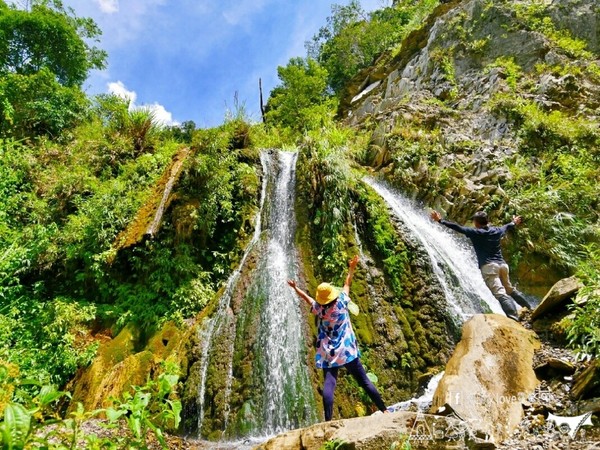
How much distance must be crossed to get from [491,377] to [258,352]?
3621mm

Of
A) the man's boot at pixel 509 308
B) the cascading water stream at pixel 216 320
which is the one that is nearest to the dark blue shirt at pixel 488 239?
the man's boot at pixel 509 308

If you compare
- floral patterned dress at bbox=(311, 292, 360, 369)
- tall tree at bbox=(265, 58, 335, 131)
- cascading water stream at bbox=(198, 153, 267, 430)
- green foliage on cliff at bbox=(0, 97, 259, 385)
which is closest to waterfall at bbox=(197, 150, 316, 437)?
cascading water stream at bbox=(198, 153, 267, 430)

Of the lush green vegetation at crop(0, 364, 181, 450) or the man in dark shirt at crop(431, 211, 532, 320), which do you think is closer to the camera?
the lush green vegetation at crop(0, 364, 181, 450)

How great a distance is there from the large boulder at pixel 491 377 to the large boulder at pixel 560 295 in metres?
0.50

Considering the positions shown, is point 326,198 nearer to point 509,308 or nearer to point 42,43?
point 509,308

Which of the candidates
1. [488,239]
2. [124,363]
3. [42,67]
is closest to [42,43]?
[42,67]

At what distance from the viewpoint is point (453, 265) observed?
25.5ft

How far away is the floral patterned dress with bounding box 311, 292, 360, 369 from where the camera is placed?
3.90 meters

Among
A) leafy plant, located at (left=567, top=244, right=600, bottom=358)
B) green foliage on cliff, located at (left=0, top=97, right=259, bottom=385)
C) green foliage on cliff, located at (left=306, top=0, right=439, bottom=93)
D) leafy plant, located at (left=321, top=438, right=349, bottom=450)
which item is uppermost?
green foliage on cliff, located at (left=306, top=0, right=439, bottom=93)

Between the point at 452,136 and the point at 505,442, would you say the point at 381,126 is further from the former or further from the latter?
the point at 505,442

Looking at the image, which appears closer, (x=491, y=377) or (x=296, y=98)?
(x=491, y=377)

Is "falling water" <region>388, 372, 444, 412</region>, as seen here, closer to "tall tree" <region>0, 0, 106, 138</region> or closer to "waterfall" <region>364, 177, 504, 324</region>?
"waterfall" <region>364, 177, 504, 324</region>

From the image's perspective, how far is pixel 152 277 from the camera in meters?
7.98

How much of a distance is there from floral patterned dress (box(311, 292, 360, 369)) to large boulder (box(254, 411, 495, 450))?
0.89m
